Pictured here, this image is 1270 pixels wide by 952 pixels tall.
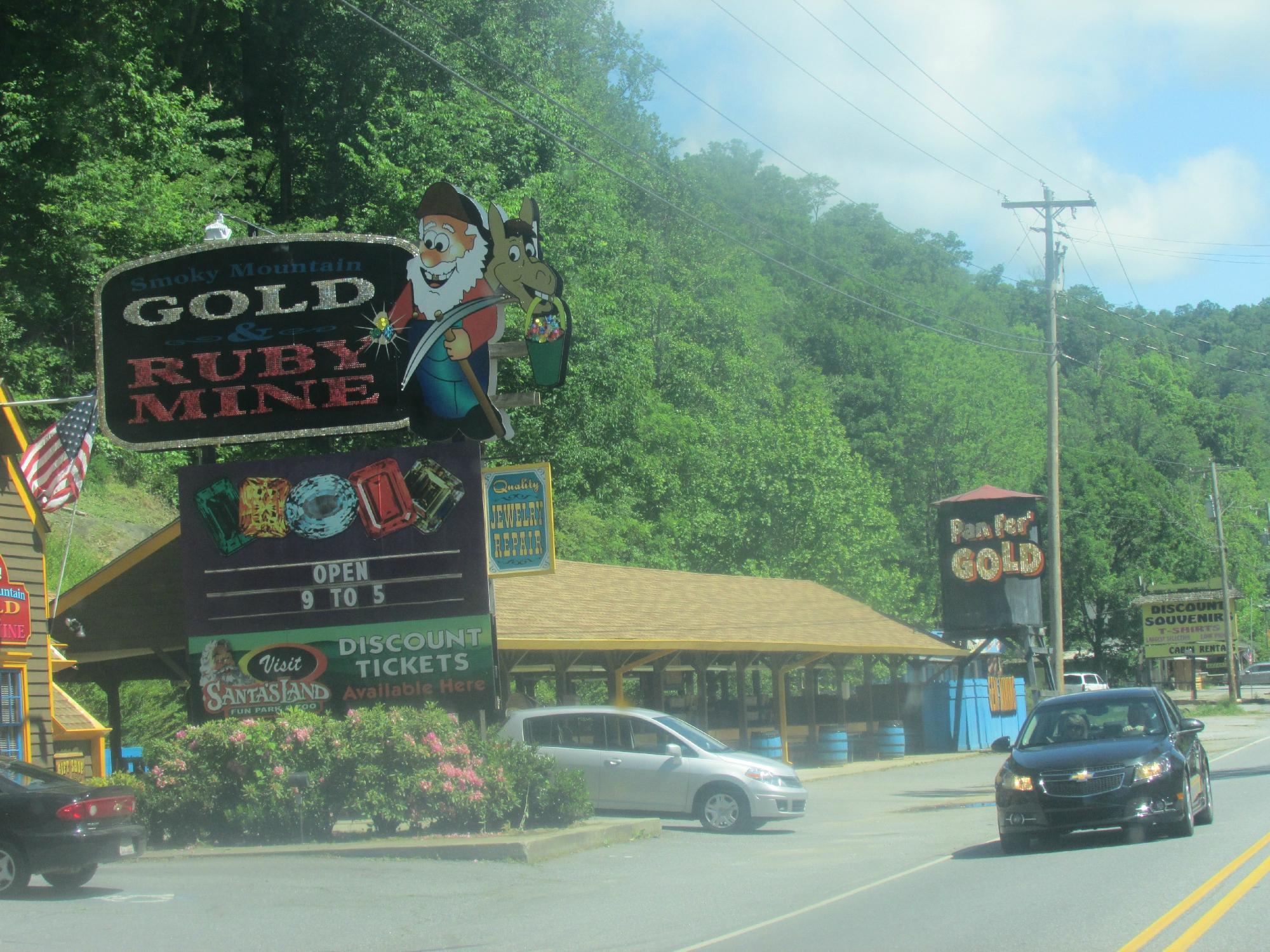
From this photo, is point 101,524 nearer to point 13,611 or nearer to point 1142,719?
point 13,611

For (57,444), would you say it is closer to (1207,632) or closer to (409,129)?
(409,129)

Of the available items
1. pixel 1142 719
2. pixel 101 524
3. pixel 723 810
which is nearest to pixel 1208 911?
pixel 1142 719

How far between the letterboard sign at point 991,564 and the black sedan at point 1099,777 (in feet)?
74.4

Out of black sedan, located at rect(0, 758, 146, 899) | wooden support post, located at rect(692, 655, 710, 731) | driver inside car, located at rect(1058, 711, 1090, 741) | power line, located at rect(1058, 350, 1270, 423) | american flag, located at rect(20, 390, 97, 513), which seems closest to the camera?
black sedan, located at rect(0, 758, 146, 899)

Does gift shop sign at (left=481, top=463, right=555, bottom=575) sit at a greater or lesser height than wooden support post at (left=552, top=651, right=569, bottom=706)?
greater

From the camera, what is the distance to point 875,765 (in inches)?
1196

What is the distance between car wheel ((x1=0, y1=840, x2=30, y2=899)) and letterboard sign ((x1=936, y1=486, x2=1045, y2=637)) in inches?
1157

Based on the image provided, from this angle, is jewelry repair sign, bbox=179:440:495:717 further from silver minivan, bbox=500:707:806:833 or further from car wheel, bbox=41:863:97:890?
car wheel, bbox=41:863:97:890

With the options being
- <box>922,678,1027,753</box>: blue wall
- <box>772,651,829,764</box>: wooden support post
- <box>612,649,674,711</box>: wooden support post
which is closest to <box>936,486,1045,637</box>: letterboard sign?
<box>922,678,1027,753</box>: blue wall

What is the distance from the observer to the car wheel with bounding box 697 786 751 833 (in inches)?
669

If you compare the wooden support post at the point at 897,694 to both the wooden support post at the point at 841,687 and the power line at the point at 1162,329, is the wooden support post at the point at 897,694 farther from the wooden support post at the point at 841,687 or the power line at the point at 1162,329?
the power line at the point at 1162,329

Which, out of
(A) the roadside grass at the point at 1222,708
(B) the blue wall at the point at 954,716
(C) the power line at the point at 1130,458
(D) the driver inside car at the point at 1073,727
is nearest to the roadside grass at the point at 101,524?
(B) the blue wall at the point at 954,716

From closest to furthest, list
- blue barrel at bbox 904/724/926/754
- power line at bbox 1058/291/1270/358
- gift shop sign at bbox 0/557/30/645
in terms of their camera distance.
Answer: gift shop sign at bbox 0/557/30/645, blue barrel at bbox 904/724/926/754, power line at bbox 1058/291/1270/358

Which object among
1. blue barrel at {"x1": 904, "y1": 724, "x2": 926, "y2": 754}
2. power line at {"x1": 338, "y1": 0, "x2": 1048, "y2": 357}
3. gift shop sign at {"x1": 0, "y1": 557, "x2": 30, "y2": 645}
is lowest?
blue barrel at {"x1": 904, "y1": 724, "x2": 926, "y2": 754}
